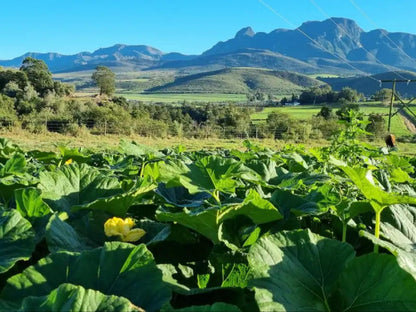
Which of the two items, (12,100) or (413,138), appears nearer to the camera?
(12,100)

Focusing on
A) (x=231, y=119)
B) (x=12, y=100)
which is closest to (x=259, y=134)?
(x=231, y=119)

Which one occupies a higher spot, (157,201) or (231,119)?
(157,201)

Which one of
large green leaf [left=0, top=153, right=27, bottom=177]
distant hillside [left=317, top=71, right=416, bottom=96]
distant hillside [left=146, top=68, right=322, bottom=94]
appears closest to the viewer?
large green leaf [left=0, top=153, right=27, bottom=177]

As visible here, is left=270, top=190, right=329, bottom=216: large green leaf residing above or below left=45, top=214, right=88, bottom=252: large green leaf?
below

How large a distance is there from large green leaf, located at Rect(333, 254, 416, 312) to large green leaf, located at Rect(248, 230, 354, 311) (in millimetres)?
35

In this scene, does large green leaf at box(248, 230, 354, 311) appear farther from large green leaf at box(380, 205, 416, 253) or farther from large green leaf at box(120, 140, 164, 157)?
large green leaf at box(120, 140, 164, 157)

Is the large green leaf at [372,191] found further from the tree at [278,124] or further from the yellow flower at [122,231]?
the tree at [278,124]

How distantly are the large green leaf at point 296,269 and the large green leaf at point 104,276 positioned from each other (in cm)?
17

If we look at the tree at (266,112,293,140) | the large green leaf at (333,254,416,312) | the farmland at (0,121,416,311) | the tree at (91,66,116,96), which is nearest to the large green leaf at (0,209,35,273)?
the farmland at (0,121,416,311)

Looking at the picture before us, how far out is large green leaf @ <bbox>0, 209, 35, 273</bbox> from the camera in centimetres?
95

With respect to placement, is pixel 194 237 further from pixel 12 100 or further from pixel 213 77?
pixel 213 77

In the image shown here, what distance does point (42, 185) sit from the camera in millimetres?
1358

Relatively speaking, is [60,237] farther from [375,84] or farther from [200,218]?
[375,84]

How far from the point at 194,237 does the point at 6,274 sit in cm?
47
